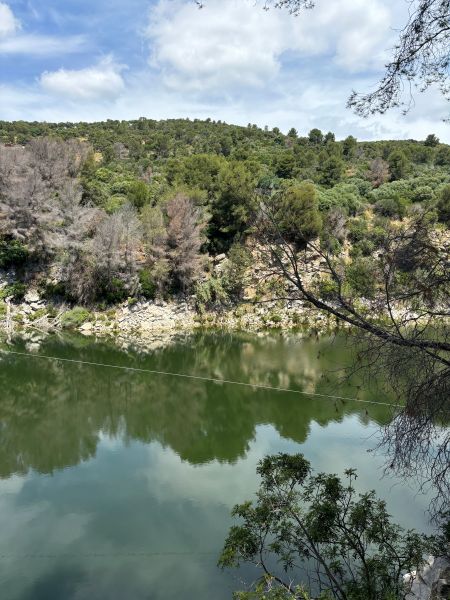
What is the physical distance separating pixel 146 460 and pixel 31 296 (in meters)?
16.7

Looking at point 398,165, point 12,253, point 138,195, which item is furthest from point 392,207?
point 12,253

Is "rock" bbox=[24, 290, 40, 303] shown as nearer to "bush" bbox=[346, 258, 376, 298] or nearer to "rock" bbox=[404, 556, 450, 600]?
"bush" bbox=[346, 258, 376, 298]

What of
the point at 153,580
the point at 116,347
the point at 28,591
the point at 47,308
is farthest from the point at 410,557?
the point at 47,308

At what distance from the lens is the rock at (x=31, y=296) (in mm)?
24594

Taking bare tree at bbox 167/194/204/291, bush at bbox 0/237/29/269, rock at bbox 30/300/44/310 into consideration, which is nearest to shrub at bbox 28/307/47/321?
rock at bbox 30/300/44/310

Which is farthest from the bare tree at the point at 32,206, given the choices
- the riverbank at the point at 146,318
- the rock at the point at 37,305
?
the riverbank at the point at 146,318

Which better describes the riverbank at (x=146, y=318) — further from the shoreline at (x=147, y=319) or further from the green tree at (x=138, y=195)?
the green tree at (x=138, y=195)

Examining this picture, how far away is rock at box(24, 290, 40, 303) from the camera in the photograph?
80.7 ft

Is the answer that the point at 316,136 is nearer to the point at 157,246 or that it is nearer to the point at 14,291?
the point at 157,246

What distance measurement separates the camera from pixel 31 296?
81.0ft

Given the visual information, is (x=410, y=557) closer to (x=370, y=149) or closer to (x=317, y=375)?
(x=317, y=375)

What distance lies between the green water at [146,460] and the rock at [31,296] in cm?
607

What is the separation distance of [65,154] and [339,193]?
1849cm

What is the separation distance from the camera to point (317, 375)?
16.8 metres
